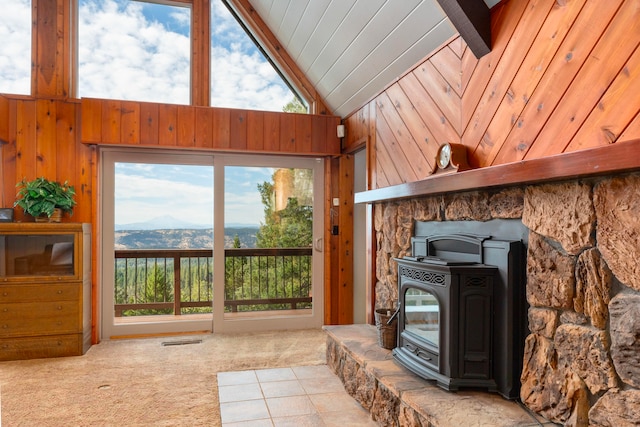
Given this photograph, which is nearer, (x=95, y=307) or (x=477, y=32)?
(x=477, y=32)

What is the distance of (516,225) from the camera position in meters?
2.05

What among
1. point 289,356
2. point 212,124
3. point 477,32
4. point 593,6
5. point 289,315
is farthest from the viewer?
point 289,315

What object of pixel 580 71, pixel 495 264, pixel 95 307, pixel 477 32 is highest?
pixel 477 32

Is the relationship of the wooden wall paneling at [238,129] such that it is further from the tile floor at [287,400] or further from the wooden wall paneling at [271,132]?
the tile floor at [287,400]

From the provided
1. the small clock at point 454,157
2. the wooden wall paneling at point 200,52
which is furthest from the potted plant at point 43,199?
the small clock at point 454,157

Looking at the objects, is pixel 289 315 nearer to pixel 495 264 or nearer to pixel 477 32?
pixel 495 264

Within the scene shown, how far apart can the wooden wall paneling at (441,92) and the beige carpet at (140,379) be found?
221cm

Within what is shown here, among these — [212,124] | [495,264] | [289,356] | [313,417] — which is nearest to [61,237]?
[212,124]

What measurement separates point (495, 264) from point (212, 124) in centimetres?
325

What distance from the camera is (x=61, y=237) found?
393cm

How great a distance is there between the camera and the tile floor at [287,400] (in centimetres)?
256

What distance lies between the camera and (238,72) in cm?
474

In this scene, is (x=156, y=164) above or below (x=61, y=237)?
above

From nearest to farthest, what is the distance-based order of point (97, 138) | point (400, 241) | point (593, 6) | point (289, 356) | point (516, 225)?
1. point (593, 6)
2. point (516, 225)
3. point (400, 241)
4. point (289, 356)
5. point (97, 138)
